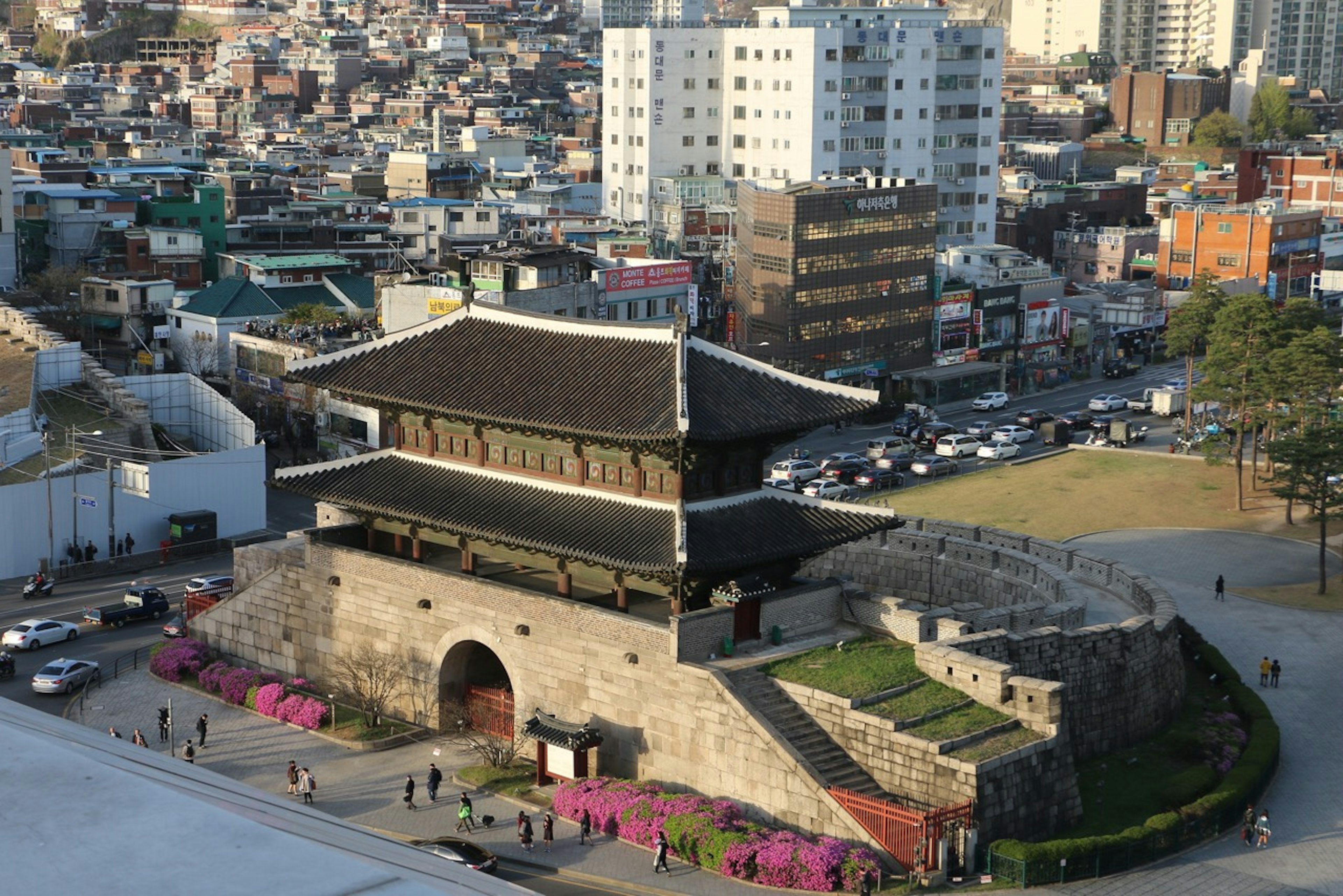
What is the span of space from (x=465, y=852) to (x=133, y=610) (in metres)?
27.3

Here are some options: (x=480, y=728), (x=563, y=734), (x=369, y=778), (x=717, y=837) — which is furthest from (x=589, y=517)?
(x=717, y=837)

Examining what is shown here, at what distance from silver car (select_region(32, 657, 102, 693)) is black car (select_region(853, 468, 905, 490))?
4446 centimetres

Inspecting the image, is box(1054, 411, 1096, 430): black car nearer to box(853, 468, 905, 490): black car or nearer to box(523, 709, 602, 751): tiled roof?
box(853, 468, 905, 490): black car

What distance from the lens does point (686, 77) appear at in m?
162

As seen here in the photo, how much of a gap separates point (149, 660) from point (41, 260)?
80.1 metres

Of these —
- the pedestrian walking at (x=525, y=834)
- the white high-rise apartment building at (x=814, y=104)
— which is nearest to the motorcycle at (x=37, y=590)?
the pedestrian walking at (x=525, y=834)

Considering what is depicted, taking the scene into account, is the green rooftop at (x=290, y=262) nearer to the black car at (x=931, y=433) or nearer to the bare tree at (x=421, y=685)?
the black car at (x=931, y=433)

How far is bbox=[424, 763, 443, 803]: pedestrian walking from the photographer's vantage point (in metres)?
48.1

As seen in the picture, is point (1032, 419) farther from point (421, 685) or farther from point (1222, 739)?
point (421, 685)

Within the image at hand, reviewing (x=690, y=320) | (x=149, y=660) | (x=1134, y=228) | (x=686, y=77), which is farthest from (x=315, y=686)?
(x=1134, y=228)

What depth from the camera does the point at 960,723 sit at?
46.2 meters

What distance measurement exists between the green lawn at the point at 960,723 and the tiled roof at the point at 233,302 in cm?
7058

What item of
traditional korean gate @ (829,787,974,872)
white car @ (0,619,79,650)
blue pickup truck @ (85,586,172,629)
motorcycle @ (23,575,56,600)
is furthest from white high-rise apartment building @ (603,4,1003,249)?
traditional korean gate @ (829,787,974,872)

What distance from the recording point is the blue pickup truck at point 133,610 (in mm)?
65188
